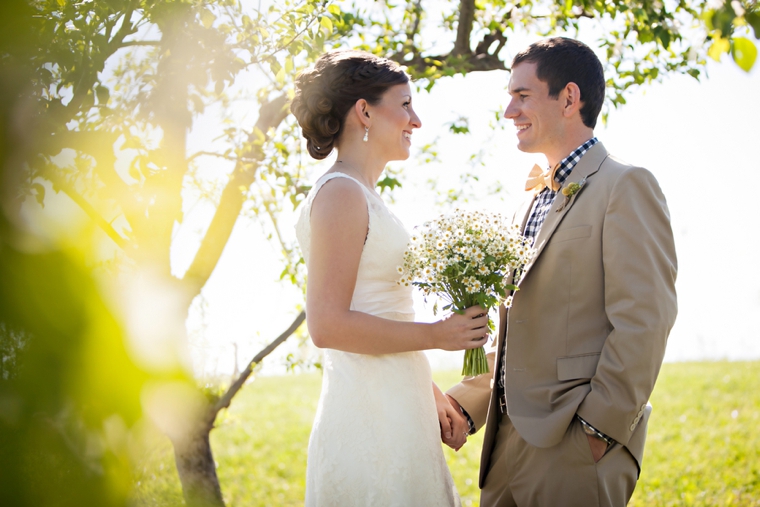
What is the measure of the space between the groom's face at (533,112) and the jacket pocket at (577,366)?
1.10m

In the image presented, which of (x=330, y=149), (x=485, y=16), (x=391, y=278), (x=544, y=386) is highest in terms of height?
(x=485, y=16)

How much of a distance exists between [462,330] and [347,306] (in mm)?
478

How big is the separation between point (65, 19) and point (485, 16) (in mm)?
3293

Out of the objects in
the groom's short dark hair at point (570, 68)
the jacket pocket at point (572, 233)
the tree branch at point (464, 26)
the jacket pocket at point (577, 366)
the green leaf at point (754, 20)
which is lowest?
the jacket pocket at point (577, 366)

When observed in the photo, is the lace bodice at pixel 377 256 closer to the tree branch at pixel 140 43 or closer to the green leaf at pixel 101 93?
the green leaf at pixel 101 93

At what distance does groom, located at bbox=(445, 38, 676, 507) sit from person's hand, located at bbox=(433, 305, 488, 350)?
470 millimetres

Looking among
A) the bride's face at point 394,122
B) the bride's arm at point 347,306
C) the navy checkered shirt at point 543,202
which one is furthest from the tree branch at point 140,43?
the navy checkered shirt at point 543,202

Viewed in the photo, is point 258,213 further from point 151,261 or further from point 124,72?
point 124,72

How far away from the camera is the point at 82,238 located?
11.7 feet

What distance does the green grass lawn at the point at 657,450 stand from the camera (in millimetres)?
6691

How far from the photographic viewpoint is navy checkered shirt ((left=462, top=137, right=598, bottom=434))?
3.09 metres

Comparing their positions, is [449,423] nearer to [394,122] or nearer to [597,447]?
[597,447]

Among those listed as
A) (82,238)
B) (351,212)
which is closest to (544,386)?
(351,212)

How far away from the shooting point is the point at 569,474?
105 inches
